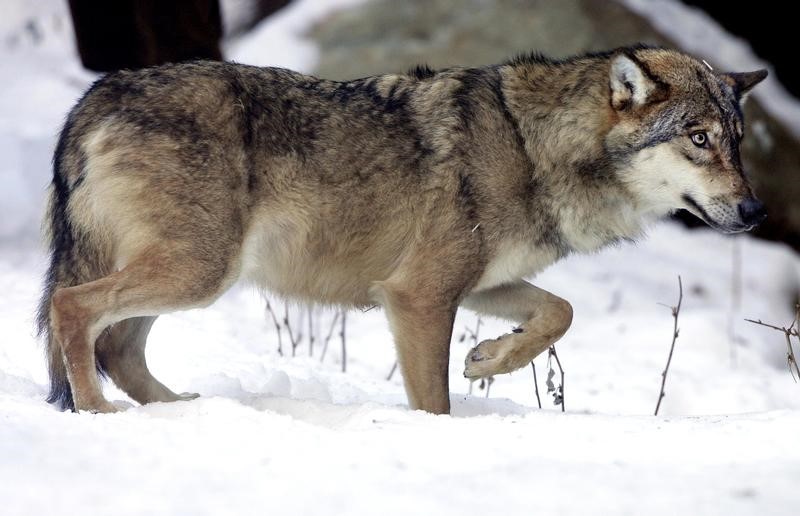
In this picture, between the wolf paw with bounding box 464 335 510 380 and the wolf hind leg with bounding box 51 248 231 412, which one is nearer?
the wolf hind leg with bounding box 51 248 231 412

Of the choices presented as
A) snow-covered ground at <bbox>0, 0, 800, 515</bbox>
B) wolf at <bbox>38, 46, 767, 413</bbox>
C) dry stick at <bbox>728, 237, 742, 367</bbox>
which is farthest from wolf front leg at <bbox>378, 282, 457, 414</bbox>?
dry stick at <bbox>728, 237, 742, 367</bbox>

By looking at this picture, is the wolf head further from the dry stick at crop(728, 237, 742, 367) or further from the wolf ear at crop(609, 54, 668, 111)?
the dry stick at crop(728, 237, 742, 367)

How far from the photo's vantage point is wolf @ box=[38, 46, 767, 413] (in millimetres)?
3766

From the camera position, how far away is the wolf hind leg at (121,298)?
362cm

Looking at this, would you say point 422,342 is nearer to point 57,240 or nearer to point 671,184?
point 671,184

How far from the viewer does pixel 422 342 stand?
159 inches

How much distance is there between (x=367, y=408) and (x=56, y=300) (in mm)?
1158

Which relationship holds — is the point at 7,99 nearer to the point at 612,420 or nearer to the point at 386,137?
the point at 386,137

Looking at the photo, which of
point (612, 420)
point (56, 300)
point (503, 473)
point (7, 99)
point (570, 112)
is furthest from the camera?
point (7, 99)

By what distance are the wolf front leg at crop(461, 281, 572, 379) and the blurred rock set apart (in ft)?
16.2

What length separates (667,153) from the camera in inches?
162

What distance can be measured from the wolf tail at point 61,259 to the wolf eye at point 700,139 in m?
2.33

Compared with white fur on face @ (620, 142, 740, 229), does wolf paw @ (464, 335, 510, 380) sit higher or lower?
lower

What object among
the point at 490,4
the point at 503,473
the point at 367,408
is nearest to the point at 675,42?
the point at 490,4
